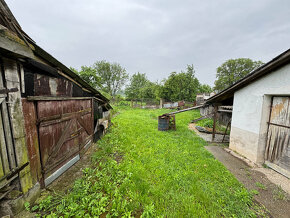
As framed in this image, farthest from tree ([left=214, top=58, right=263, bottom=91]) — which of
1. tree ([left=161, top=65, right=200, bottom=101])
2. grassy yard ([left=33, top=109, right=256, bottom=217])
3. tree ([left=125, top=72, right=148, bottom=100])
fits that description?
grassy yard ([left=33, top=109, right=256, bottom=217])

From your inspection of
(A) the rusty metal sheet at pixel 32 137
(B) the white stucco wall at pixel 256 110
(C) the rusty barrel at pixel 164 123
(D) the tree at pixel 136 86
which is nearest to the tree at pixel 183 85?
(D) the tree at pixel 136 86

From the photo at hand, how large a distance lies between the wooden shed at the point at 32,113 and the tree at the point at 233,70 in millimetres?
32940

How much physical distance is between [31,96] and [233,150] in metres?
7.03

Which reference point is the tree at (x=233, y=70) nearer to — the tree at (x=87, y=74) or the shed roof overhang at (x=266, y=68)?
the shed roof overhang at (x=266, y=68)

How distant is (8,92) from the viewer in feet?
6.05

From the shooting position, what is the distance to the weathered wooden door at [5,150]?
179cm

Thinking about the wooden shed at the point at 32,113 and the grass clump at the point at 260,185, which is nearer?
the wooden shed at the point at 32,113

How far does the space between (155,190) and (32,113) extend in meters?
3.37

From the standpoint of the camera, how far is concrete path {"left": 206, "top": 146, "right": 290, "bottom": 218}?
2.30 m

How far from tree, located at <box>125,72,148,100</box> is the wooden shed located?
21542 mm

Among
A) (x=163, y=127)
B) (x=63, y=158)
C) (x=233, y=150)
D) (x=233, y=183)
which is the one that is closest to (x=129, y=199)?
(x=63, y=158)

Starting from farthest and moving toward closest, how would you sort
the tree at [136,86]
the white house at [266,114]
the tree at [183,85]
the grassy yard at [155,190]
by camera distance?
the tree at [136,86]
the tree at [183,85]
the white house at [266,114]
the grassy yard at [155,190]

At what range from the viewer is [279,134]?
3.28 meters

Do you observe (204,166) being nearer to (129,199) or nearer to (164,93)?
(129,199)
